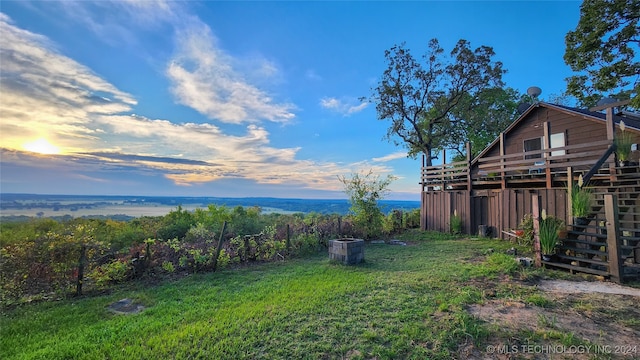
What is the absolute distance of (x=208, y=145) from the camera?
12.2 metres

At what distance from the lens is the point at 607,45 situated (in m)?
9.82

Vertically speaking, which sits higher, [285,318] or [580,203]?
[580,203]

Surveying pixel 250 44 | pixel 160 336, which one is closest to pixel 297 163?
pixel 250 44

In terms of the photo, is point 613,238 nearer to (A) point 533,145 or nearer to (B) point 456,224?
(B) point 456,224

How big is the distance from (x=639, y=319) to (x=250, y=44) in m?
10.7

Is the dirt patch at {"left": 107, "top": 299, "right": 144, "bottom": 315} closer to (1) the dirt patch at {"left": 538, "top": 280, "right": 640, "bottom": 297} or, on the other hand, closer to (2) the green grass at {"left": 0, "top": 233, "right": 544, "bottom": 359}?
(2) the green grass at {"left": 0, "top": 233, "right": 544, "bottom": 359}

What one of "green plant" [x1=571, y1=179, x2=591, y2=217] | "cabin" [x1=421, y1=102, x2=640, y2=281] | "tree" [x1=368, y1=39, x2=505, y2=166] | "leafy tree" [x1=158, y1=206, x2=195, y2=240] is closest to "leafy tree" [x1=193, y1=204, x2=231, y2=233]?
"leafy tree" [x1=158, y1=206, x2=195, y2=240]

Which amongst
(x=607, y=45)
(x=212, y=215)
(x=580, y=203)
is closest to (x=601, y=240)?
(x=580, y=203)

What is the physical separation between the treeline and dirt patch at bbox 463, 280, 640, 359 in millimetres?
5542

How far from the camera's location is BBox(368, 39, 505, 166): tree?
57.7 ft

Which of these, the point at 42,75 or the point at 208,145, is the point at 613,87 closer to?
the point at 208,145

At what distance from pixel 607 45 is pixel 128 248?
1671 cm

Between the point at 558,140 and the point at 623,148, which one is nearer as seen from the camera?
the point at 623,148

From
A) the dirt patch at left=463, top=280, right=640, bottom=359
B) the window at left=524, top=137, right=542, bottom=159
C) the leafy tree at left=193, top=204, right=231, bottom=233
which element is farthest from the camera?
the window at left=524, top=137, right=542, bottom=159
